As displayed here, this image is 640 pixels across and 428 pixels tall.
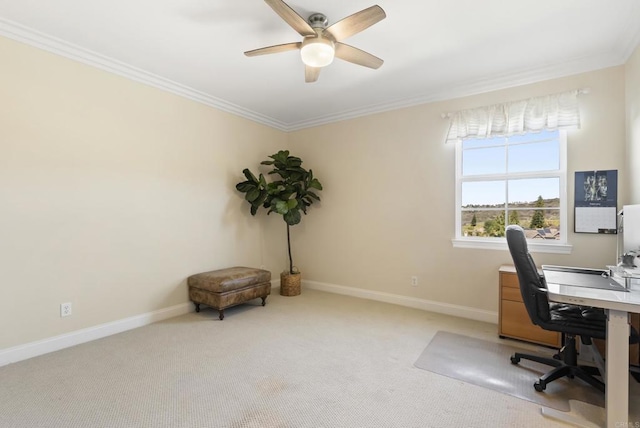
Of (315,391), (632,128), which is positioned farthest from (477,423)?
(632,128)

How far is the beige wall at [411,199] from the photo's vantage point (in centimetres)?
280


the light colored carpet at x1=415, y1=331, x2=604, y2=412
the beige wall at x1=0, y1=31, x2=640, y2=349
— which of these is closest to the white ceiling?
the beige wall at x1=0, y1=31, x2=640, y2=349

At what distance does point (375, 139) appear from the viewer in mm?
4137

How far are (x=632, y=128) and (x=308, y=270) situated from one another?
13.2ft

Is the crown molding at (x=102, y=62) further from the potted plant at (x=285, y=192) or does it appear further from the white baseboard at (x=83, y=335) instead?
the white baseboard at (x=83, y=335)

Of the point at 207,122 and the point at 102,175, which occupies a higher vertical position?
the point at 207,122

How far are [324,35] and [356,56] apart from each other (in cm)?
37

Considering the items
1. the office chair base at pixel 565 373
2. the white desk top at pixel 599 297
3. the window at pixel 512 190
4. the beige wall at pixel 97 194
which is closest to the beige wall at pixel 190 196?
the beige wall at pixel 97 194

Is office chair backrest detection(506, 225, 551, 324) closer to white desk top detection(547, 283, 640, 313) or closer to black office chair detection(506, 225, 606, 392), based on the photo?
black office chair detection(506, 225, 606, 392)

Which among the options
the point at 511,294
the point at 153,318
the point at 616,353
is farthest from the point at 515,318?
the point at 153,318

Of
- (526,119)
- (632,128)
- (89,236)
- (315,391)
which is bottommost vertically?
(315,391)

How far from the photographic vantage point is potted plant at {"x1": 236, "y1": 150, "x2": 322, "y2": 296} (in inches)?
162

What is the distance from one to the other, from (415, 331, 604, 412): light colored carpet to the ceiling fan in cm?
253

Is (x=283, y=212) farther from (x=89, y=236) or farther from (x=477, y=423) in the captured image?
(x=477, y=423)
